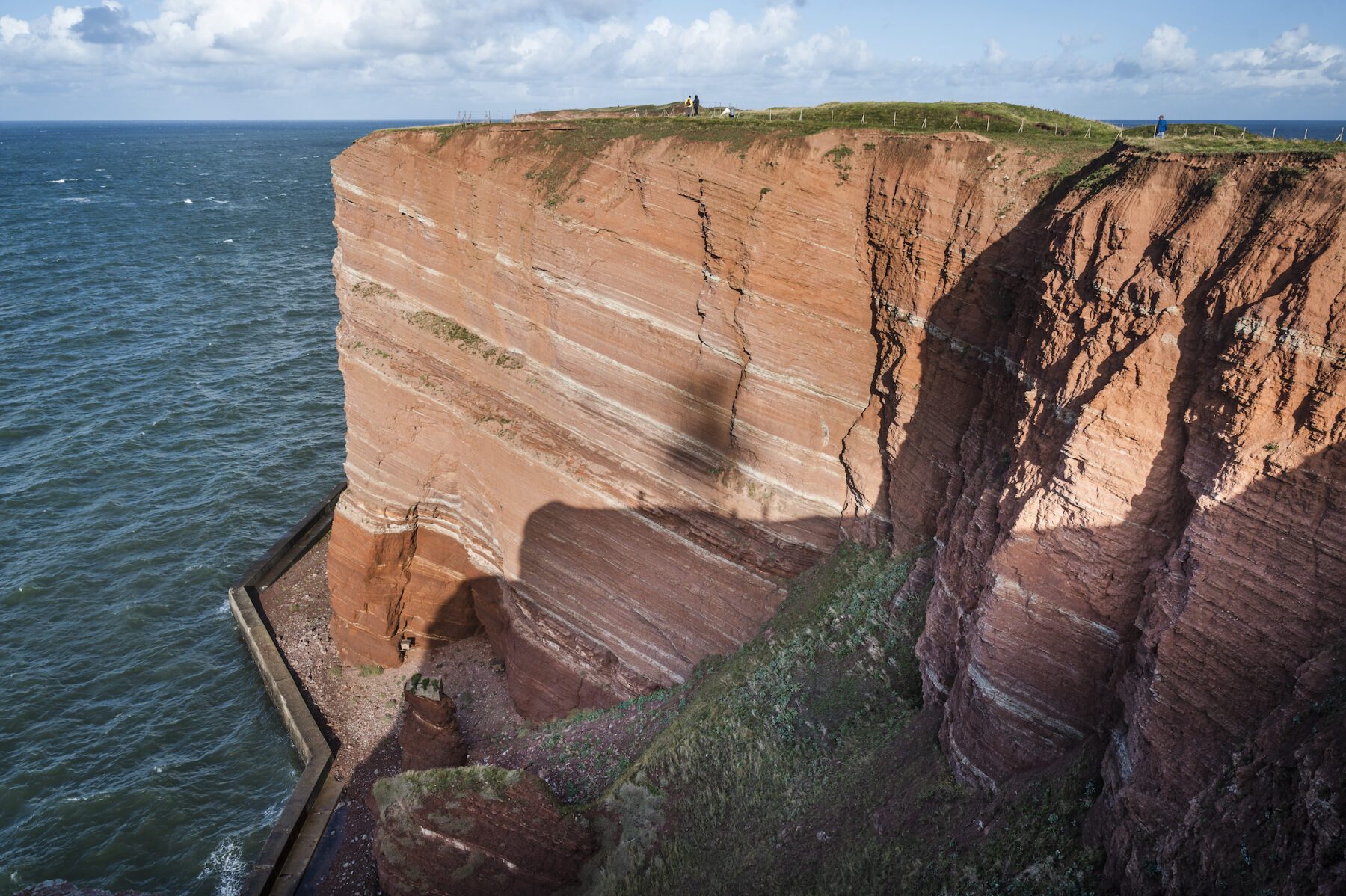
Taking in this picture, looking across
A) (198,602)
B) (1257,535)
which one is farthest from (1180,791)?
(198,602)

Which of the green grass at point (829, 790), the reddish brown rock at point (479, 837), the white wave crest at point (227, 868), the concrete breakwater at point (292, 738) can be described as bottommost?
the white wave crest at point (227, 868)

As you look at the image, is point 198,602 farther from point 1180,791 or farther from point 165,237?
point 165,237

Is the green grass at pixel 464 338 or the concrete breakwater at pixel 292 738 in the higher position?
the green grass at pixel 464 338

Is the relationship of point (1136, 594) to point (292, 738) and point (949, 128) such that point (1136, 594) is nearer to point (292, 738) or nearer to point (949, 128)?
point (949, 128)

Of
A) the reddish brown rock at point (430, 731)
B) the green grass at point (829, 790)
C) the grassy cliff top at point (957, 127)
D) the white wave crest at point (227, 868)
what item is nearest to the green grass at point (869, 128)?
the grassy cliff top at point (957, 127)

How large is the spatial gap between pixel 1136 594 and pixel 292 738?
91.3 ft

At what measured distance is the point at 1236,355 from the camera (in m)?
10.5

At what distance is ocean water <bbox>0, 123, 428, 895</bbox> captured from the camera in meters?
26.6

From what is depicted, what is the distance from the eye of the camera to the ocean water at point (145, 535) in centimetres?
2659

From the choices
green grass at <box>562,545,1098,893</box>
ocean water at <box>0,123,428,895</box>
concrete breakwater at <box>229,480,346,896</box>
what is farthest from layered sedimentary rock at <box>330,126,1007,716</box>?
ocean water at <box>0,123,428,895</box>

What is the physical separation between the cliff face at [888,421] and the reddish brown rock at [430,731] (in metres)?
2.58

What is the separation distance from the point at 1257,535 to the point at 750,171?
13.1 m

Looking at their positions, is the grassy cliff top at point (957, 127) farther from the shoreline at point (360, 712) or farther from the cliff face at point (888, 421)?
the shoreline at point (360, 712)

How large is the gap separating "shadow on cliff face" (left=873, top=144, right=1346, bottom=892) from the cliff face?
49 mm
